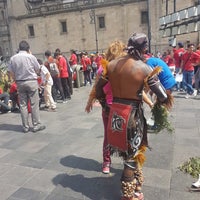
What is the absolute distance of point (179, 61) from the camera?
9883 mm

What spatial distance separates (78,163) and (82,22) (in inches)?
1589

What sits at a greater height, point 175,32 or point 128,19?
point 128,19

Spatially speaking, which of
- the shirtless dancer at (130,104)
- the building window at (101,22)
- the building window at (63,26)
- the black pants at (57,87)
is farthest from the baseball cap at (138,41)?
the building window at (63,26)

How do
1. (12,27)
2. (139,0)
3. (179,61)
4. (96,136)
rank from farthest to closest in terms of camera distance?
(12,27) < (139,0) < (179,61) < (96,136)

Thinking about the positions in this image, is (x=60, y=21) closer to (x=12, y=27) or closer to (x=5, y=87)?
(x=12, y=27)

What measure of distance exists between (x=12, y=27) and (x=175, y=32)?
36024 mm

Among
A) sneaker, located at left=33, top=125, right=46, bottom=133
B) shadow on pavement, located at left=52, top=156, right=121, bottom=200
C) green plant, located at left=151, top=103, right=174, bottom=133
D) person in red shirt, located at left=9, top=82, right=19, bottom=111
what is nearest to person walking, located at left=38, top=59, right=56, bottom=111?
person in red shirt, located at left=9, top=82, right=19, bottom=111

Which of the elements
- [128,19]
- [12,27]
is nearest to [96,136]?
[128,19]

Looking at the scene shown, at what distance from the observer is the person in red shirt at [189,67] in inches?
342

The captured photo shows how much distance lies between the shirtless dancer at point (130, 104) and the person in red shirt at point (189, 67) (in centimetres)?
662

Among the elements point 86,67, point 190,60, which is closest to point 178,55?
point 190,60

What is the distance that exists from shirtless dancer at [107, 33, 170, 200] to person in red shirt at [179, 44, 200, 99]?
6.62 metres

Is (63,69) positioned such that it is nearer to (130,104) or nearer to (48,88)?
(48,88)

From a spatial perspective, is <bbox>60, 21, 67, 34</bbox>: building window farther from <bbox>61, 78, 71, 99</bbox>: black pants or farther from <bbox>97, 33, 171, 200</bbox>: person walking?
<bbox>97, 33, 171, 200</bbox>: person walking
